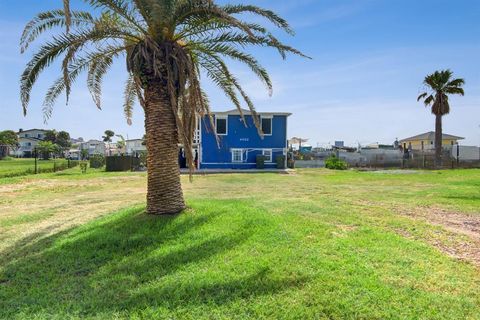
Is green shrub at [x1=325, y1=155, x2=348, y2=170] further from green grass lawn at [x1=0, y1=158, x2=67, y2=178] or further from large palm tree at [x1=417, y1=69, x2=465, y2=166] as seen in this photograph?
green grass lawn at [x1=0, y1=158, x2=67, y2=178]

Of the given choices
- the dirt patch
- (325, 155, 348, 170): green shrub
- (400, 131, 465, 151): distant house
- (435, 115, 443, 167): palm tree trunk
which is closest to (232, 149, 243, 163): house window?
(325, 155, 348, 170): green shrub

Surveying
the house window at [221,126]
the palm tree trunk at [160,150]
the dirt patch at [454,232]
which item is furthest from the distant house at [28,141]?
the dirt patch at [454,232]

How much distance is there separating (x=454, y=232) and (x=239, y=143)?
2706cm

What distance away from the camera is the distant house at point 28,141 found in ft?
243

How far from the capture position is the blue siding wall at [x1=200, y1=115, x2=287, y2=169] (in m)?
34.1

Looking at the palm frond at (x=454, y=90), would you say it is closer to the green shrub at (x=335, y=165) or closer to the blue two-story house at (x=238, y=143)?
the green shrub at (x=335, y=165)

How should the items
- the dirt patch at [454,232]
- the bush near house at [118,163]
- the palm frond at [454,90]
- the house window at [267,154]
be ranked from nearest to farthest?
the dirt patch at [454,232] → the bush near house at [118,163] → the house window at [267,154] → the palm frond at [454,90]

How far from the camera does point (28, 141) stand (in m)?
78.9

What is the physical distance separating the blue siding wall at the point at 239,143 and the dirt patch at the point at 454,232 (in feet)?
78.3

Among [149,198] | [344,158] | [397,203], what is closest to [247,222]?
[149,198]

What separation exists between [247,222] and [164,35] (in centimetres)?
466

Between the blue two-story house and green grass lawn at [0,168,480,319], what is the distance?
79.6 feet

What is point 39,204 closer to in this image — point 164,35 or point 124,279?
point 164,35

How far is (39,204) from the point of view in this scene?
12867 mm
